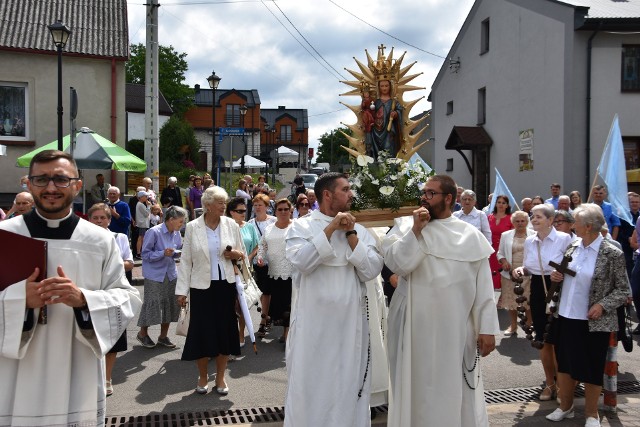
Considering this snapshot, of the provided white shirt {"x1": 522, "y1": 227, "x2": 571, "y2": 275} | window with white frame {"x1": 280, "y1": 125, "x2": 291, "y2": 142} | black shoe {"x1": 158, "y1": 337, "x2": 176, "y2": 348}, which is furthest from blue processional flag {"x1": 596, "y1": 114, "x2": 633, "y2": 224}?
window with white frame {"x1": 280, "y1": 125, "x2": 291, "y2": 142}

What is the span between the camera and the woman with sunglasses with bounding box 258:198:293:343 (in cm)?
841

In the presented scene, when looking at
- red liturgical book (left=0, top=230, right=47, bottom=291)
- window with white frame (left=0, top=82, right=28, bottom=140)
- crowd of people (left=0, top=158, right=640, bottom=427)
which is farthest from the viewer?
window with white frame (left=0, top=82, right=28, bottom=140)

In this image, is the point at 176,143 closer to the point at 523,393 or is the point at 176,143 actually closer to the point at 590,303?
the point at 523,393

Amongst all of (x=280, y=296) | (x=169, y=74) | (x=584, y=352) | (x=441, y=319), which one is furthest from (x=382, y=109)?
(x=169, y=74)

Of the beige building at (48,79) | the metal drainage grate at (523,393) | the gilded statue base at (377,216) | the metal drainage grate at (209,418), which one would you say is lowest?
the metal drainage grate at (209,418)

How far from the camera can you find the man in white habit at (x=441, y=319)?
174 inches

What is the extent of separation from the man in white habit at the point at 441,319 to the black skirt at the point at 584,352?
1291mm

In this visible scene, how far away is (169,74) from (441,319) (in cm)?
5575

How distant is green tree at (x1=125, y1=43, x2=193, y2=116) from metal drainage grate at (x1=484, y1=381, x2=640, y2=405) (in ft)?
169

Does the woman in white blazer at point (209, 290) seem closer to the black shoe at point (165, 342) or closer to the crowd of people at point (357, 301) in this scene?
the crowd of people at point (357, 301)

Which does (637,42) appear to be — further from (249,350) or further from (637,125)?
(249,350)

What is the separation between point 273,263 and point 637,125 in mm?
15837

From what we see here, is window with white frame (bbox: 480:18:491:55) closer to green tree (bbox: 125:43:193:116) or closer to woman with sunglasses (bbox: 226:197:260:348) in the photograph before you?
woman with sunglasses (bbox: 226:197:260:348)

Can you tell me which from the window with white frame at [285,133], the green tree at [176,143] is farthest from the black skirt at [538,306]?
the window with white frame at [285,133]
